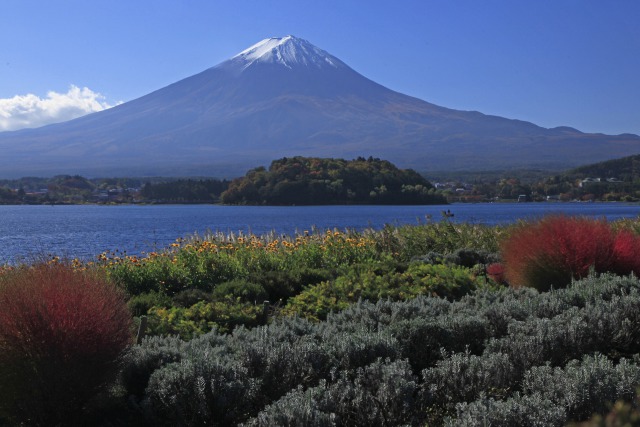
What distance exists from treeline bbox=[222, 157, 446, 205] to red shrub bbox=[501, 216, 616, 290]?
66.2 metres

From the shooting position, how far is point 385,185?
7850 cm

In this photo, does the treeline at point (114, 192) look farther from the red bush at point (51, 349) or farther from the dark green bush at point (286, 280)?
the red bush at point (51, 349)

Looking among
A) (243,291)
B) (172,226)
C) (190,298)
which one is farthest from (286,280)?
(172,226)

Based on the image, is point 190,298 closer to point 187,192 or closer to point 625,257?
point 625,257

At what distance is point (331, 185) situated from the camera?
7706 centimetres

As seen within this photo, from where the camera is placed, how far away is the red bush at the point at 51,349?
5168 mm

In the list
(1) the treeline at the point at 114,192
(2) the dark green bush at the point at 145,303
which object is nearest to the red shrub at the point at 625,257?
(2) the dark green bush at the point at 145,303

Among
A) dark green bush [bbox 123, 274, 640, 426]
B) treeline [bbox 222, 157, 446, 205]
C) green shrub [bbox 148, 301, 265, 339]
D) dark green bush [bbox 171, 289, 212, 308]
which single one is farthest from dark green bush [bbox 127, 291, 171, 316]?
treeline [bbox 222, 157, 446, 205]

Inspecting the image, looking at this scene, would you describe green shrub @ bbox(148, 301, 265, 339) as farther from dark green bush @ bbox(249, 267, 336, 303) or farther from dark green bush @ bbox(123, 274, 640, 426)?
dark green bush @ bbox(249, 267, 336, 303)

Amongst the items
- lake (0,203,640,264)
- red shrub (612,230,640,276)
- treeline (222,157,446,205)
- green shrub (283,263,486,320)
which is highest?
treeline (222,157,446,205)

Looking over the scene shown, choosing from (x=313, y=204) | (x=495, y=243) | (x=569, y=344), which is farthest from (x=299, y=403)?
(x=313, y=204)

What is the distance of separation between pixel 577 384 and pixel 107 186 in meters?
125

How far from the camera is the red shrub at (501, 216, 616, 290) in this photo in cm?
1026

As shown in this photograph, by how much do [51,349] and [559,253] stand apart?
743cm
